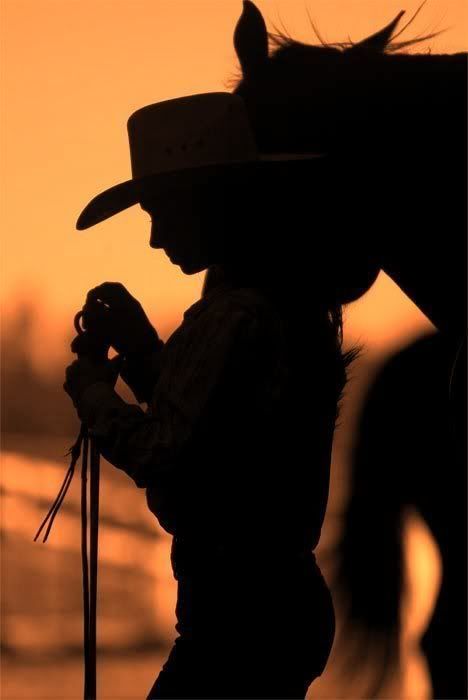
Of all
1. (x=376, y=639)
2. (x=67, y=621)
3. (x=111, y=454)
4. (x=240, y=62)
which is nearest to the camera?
(x=111, y=454)

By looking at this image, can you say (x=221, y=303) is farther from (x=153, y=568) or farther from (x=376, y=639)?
(x=153, y=568)

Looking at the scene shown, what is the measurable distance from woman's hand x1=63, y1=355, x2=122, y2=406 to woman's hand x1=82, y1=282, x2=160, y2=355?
0.13ft

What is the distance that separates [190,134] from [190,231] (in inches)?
4.8

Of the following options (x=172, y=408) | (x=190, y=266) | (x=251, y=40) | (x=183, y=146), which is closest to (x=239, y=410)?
(x=172, y=408)

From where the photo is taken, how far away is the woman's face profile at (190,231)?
139 centimetres

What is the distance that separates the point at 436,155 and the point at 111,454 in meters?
0.52

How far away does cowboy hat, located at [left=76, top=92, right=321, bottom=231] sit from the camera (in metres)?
1.39

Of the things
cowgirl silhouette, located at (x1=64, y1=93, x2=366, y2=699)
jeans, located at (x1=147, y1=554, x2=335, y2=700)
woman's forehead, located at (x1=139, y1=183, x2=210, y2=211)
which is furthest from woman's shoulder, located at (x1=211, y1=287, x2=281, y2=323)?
jeans, located at (x1=147, y1=554, x2=335, y2=700)

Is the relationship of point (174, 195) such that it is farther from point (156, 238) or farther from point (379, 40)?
point (379, 40)

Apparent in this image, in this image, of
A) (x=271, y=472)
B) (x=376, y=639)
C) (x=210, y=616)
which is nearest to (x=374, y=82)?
(x=271, y=472)

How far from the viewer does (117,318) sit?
4.85 ft

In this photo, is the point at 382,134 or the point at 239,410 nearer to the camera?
the point at 239,410

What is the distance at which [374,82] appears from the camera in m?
1.50

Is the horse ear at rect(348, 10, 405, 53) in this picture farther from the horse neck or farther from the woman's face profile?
the woman's face profile
